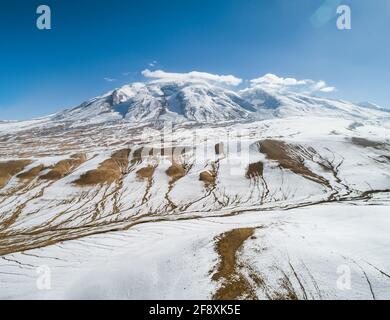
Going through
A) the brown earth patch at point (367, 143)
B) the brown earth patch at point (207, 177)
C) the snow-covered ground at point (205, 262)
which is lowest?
the snow-covered ground at point (205, 262)

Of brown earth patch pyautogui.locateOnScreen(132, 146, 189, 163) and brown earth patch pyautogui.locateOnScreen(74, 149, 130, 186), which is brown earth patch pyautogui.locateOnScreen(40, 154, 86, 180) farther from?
brown earth patch pyautogui.locateOnScreen(132, 146, 189, 163)

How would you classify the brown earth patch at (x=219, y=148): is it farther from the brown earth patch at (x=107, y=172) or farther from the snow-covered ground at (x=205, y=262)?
the snow-covered ground at (x=205, y=262)

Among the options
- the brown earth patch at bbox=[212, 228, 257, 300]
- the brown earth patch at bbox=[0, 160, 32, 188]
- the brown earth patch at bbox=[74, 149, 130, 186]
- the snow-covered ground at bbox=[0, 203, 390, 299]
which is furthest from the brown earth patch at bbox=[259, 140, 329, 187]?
the brown earth patch at bbox=[0, 160, 32, 188]

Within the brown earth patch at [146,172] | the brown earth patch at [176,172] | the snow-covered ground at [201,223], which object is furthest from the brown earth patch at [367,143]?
the brown earth patch at [146,172]

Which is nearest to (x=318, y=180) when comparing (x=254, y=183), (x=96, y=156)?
(x=254, y=183)

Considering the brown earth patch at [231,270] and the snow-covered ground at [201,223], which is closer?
the brown earth patch at [231,270]

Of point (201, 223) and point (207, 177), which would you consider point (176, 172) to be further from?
point (201, 223)
